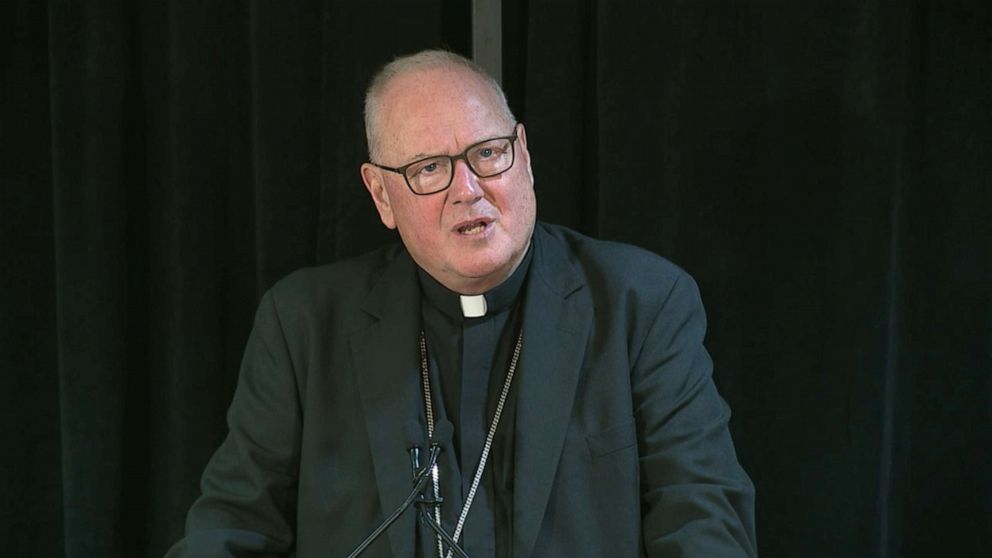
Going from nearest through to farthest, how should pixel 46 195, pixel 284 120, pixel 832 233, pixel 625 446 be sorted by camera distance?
pixel 625 446 < pixel 832 233 < pixel 284 120 < pixel 46 195

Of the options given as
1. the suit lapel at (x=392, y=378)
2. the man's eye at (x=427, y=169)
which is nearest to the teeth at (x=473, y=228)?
the man's eye at (x=427, y=169)

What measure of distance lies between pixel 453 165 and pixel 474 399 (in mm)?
461

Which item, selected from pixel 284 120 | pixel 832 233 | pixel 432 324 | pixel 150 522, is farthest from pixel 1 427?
pixel 832 233

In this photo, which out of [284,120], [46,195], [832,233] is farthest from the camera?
[46,195]

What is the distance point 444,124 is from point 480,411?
1.81 ft

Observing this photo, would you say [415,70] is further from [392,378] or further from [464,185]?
[392,378]

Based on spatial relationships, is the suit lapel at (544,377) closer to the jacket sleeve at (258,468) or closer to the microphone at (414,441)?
the microphone at (414,441)

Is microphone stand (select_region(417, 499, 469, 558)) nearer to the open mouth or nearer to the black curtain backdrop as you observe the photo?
the open mouth

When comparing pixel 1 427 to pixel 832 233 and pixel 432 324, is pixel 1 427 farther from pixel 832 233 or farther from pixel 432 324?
pixel 832 233

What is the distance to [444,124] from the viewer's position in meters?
2.09

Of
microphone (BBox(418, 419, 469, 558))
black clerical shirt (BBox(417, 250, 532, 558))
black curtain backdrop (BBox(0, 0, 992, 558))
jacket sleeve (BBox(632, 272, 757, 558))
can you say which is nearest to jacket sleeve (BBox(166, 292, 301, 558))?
black clerical shirt (BBox(417, 250, 532, 558))

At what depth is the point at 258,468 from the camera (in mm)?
2156

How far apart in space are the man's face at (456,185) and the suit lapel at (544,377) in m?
0.10

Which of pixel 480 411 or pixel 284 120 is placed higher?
pixel 284 120
